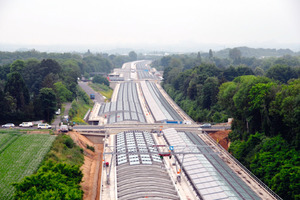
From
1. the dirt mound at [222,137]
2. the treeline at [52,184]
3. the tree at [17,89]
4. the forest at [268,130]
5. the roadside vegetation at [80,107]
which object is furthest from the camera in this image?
the roadside vegetation at [80,107]

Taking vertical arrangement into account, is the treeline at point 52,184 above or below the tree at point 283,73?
below

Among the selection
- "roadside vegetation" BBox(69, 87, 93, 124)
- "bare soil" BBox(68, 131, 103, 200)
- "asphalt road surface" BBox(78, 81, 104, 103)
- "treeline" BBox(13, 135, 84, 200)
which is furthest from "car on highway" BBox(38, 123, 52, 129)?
"asphalt road surface" BBox(78, 81, 104, 103)

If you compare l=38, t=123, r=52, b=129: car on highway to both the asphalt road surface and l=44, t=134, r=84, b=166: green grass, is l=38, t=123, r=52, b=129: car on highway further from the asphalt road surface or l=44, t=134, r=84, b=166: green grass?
the asphalt road surface

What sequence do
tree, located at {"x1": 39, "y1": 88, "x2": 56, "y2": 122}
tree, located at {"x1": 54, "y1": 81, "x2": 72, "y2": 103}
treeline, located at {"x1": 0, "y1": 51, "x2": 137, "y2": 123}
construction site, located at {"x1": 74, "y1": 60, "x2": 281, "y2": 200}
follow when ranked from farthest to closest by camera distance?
tree, located at {"x1": 54, "y1": 81, "x2": 72, "y2": 103}, tree, located at {"x1": 39, "y1": 88, "x2": 56, "y2": 122}, treeline, located at {"x1": 0, "y1": 51, "x2": 137, "y2": 123}, construction site, located at {"x1": 74, "y1": 60, "x2": 281, "y2": 200}

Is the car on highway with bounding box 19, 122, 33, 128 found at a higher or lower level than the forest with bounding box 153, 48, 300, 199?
lower

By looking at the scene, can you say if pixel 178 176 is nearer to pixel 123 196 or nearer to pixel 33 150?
pixel 123 196

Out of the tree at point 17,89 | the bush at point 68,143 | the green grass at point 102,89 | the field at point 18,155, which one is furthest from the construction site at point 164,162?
the green grass at point 102,89

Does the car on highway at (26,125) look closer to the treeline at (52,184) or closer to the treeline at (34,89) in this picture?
the treeline at (34,89)
